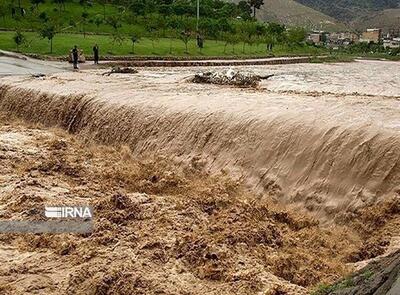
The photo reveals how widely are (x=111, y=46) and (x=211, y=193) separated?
29153mm

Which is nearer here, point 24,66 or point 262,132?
point 262,132

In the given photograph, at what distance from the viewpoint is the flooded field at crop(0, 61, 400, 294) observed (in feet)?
26.3

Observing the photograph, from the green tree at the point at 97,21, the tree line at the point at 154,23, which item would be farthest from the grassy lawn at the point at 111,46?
the green tree at the point at 97,21

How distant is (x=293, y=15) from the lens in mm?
163125

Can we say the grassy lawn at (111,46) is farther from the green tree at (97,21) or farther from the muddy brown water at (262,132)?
the muddy brown water at (262,132)

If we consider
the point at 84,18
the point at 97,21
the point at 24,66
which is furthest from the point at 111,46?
the point at 84,18

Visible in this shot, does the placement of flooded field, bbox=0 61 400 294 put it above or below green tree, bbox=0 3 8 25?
below

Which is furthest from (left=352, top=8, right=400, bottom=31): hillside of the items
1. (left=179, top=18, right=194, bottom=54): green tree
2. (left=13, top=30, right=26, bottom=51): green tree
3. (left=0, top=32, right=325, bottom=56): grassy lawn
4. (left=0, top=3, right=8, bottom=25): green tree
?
(left=13, top=30, right=26, bottom=51): green tree

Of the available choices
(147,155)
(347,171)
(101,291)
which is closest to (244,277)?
(101,291)

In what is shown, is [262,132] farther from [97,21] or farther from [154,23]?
[154,23]

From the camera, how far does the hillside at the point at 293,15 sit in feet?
500

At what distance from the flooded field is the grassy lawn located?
20.8 metres

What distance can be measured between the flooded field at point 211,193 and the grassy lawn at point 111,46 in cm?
2085

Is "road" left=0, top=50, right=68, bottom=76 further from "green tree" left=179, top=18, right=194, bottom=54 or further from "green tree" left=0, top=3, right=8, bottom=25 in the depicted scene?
"green tree" left=179, top=18, right=194, bottom=54
